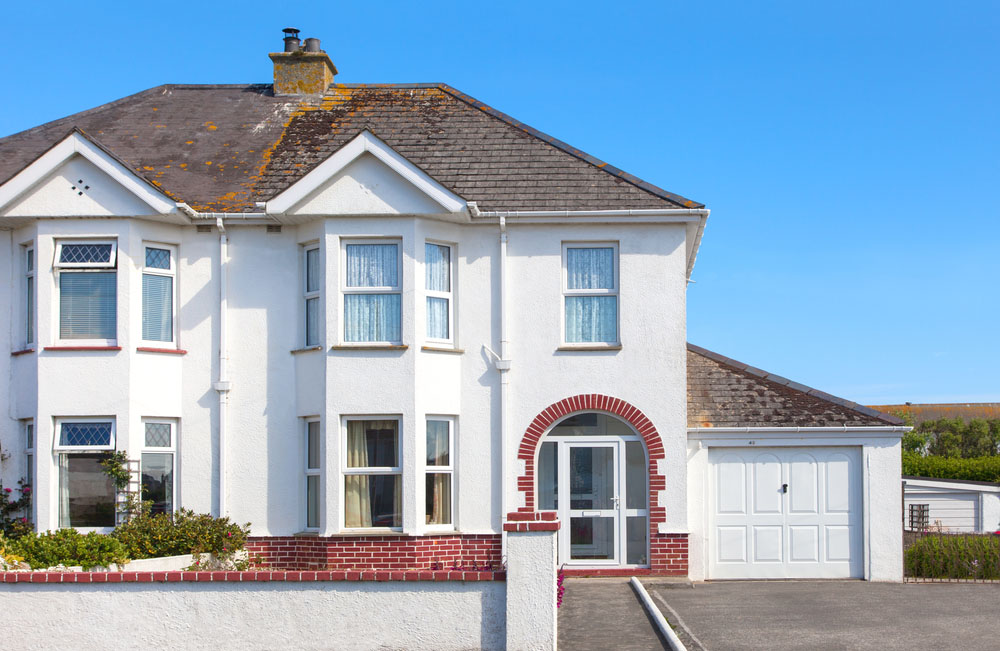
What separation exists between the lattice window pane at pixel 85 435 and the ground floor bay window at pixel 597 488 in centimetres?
670

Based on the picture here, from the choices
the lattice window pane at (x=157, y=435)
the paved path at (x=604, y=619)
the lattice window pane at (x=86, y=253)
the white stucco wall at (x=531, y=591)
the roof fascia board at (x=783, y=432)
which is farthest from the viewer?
the roof fascia board at (x=783, y=432)

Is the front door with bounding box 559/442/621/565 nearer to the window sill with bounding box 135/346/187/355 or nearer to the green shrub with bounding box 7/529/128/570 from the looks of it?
the window sill with bounding box 135/346/187/355

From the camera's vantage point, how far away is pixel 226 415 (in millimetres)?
17953

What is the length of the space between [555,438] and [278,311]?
4840mm

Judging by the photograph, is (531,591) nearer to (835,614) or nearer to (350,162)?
(835,614)

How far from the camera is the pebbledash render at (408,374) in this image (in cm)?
1739

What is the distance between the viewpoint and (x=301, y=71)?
21.2 meters

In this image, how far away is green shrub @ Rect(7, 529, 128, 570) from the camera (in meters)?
14.6

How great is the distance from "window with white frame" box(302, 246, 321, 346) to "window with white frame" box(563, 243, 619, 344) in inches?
155

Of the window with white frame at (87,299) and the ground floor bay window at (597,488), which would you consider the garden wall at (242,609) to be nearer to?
the window with white frame at (87,299)

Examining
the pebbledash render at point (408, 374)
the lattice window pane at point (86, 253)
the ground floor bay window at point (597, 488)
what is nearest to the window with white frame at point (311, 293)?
the pebbledash render at point (408, 374)

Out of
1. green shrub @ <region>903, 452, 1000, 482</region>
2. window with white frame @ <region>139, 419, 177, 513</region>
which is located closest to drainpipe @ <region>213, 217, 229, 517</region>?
window with white frame @ <region>139, 419, 177, 513</region>

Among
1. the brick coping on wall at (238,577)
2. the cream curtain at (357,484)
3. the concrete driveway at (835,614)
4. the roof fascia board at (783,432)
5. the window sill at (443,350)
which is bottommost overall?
the concrete driveway at (835,614)

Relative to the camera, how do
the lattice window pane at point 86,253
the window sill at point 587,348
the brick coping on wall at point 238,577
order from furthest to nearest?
the window sill at point 587,348, the lattice window pane at point 86,253, the brick coping on wall at point 238,577
